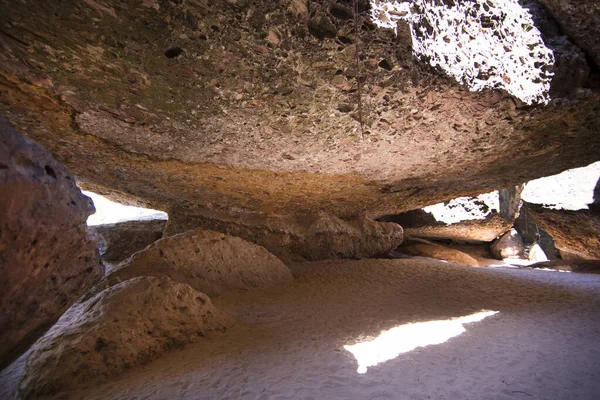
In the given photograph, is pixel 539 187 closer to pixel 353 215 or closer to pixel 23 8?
pixel 353 215

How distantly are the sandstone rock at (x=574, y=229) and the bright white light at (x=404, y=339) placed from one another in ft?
14.0

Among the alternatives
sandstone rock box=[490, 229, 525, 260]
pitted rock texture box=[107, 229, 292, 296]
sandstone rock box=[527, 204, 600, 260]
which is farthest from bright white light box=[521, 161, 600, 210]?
pitted rock texture box=[107, 229, 292, 296]

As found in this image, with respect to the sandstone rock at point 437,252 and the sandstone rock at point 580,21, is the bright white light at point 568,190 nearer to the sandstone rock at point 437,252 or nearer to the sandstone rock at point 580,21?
the sandstone rock at point 437,252

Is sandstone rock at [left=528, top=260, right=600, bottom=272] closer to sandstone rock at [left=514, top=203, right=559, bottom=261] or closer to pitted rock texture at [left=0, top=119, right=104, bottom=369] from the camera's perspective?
sandstone rock at [left=514, top=203, right=559, bottom=261]

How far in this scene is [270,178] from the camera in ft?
11.8

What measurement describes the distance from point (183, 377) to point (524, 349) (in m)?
2.42

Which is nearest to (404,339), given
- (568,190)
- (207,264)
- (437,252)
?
(207,264)

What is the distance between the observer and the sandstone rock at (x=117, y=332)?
1.75 metres

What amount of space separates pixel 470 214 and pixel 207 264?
7.15 metres

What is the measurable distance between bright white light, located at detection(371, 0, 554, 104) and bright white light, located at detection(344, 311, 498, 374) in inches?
81.6

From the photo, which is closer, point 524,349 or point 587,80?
point 524,349

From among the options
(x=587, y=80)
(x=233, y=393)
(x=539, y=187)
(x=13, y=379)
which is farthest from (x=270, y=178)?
(x=539, y=187)

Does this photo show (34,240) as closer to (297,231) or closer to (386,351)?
(386,351)

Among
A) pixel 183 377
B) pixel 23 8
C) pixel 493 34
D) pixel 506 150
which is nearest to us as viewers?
pixel 23 8
